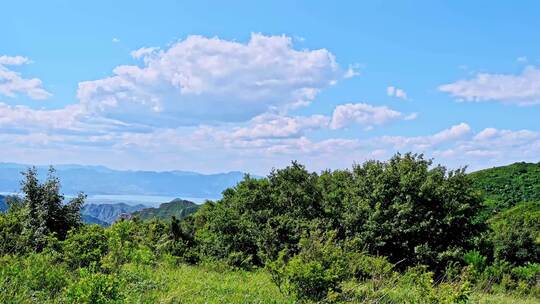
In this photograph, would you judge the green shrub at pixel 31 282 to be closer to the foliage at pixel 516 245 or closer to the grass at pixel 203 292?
the grass at pixel 203 292

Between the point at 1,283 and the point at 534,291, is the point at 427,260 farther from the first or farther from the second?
the point at 1,283

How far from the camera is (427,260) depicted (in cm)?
1631

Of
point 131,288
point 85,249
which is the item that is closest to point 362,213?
point 85,249

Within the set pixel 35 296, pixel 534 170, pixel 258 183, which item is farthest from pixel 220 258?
pixel 534 170

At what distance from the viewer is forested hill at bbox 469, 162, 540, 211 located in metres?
45.6

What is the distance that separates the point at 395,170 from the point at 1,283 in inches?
553

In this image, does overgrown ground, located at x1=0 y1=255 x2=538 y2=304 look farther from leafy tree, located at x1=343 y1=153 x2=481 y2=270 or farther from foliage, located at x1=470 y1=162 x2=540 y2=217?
foliage, located at x1=470 y1=162 x2=540 y2=217

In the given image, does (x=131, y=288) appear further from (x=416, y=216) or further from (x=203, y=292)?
(x=416, y=216)

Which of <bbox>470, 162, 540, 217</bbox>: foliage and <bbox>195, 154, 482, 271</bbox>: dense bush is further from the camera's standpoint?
<bbox>470, 162, 540, 217</bbox>: foliage

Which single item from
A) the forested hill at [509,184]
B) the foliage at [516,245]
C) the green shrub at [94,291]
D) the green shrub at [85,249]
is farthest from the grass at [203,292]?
the forested hill at [509,184]

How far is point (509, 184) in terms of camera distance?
50.0 meters

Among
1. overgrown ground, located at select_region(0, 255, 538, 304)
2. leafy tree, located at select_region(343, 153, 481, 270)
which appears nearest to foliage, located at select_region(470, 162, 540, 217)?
leafy tree, located at select_region(343, 153, 481, 270)

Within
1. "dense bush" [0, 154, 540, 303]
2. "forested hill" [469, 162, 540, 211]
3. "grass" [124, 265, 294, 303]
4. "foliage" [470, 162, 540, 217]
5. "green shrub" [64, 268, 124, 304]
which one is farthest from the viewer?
"forested hill" [469, 162, 540, 211]

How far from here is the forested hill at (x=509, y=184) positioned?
45.6 metres
